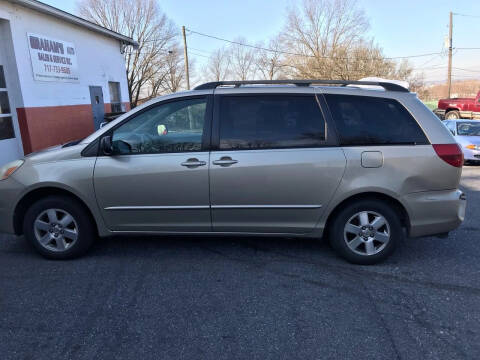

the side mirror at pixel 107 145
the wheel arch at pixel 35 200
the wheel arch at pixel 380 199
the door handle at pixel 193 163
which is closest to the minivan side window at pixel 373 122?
the wheel arch at pixel 380 199

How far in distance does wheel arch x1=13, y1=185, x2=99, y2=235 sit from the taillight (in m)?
3.51

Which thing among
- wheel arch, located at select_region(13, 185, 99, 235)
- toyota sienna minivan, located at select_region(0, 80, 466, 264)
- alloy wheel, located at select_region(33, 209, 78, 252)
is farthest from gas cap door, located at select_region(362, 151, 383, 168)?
alloy wheel, located at select_region(33, 209, 78, 252)

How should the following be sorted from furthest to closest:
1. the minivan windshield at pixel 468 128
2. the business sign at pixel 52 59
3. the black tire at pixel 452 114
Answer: the black tire at pixel 452 114
the minivan windshield at pixel 468 128
the business sign at pixel 52 59

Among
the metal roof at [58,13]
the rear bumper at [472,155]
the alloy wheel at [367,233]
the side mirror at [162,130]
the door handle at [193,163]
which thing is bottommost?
the rear bumper at [472,155]

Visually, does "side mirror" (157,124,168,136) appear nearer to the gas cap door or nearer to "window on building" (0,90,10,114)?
the gas cap door

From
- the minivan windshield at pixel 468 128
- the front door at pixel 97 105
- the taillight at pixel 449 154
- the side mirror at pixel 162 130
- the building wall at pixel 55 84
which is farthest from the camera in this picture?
the front door at pixel 97 105

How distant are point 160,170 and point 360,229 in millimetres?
2074

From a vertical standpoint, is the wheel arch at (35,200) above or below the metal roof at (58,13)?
below

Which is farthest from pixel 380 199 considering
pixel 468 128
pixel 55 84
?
pixel 468 128

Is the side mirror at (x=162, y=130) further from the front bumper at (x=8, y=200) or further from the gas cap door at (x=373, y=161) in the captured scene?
the gas cap door at (x=373, y=161)

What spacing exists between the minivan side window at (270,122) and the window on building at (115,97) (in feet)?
37.0

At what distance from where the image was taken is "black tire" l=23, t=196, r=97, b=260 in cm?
376

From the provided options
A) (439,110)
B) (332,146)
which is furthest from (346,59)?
(332,146)

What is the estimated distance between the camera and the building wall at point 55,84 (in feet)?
26.9
